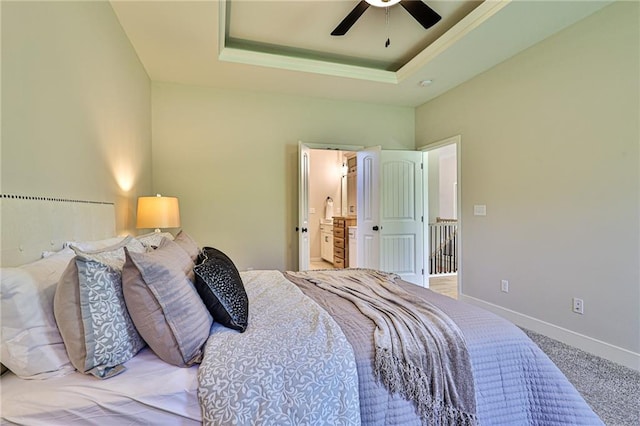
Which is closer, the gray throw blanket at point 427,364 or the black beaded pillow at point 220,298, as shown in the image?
the gray throw blanket at point 427,364

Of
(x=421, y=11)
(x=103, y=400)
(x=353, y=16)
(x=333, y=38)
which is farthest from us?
(x=333, y=38)

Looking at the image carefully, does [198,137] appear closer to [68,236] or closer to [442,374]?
[68,236]

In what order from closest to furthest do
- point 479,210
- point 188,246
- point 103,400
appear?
point 103,400
point 188,246
point 479,210

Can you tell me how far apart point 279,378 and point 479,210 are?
134 inches

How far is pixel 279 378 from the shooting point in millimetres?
1083

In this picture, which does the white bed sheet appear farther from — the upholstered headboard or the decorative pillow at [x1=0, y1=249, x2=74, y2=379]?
the upholstered headboard

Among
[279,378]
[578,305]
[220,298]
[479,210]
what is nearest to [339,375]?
[279,378]

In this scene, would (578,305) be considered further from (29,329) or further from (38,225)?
(38,225)

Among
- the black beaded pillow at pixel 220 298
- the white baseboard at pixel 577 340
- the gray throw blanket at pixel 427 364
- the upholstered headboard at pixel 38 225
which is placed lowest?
the white baseboard at pixel 577 340

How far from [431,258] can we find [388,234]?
188 cm

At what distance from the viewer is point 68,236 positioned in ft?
5.33

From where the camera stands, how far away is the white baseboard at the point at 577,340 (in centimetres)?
235

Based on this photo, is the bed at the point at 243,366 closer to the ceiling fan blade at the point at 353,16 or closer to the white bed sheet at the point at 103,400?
the white bed sheet at the point at 103,400

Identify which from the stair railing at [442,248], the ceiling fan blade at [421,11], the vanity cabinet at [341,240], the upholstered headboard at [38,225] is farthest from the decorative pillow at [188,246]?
the stair railing at [442,248]
